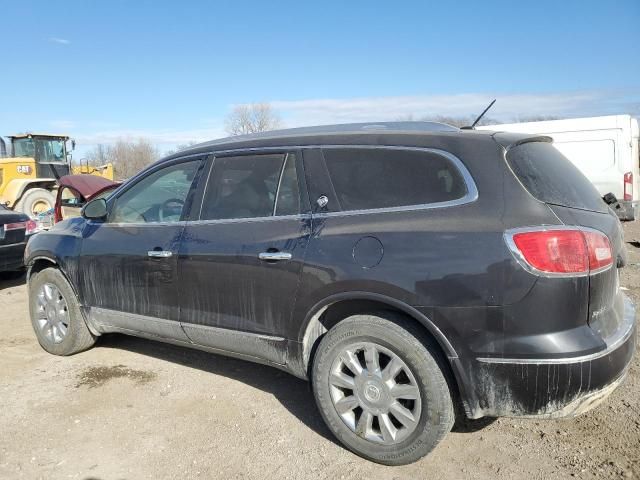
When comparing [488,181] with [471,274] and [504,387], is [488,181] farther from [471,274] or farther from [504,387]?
[504,387]

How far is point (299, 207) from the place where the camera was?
3.17 metres

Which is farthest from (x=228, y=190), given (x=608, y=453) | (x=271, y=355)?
(x=608, y=453)

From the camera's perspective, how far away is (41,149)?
51.5ft

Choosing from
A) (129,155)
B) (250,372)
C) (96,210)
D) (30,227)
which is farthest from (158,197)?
(129,155)

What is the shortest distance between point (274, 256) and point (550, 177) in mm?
1576

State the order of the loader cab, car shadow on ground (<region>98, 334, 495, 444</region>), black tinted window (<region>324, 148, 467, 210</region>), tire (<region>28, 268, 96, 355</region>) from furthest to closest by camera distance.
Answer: the loader cab → tire (<region>28, 268, 96, 355</region>) → car shadow on ground (<region>98, 334, 495, 444</region>) → black tinted window (<region>324, 148, 467, 210</region>)

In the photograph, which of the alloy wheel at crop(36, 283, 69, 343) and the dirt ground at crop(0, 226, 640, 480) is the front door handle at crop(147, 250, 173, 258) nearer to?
the dirt ground at crop(0, 226, 640, 480)

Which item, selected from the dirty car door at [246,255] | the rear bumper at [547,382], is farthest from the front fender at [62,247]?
the rear bumper at [547,382]

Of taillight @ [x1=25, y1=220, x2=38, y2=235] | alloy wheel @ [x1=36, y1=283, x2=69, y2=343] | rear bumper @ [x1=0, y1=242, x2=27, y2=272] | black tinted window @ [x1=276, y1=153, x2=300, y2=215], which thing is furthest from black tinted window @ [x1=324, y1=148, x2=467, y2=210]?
taillight @ [x1=25, y1=220, x2=38, y2=235]

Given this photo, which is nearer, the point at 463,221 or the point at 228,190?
the point at 463,221

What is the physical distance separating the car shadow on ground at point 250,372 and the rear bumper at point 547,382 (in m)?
1.07

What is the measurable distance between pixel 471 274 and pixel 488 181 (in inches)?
19.2

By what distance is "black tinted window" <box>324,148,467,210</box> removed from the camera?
108 inches

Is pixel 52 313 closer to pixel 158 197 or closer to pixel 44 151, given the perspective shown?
pixel 158 197
